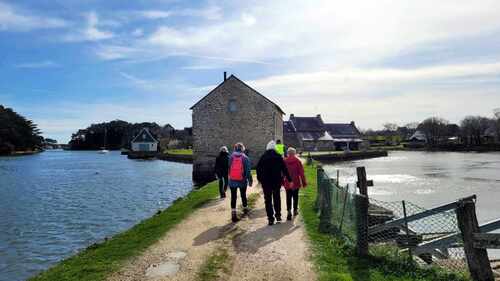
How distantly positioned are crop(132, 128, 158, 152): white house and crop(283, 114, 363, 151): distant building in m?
33.3

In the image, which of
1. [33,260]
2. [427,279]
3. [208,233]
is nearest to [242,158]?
[208,233]

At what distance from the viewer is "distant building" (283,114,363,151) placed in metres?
90.1

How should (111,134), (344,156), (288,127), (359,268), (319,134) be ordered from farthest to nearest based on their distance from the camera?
(111,134)
(319,134)
(288,127)
(344,156)
(359,268)

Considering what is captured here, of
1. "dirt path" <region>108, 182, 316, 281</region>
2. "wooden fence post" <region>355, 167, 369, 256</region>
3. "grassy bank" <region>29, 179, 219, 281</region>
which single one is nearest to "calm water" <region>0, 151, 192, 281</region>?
"grassy bank" <region>29, 179, 219, 281</region>

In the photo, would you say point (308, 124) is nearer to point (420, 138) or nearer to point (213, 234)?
point (420, 138)

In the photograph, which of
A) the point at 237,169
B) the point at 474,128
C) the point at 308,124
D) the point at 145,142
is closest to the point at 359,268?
the point at 237,169

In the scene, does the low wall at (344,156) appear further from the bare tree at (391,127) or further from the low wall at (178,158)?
the bare tree at (391,127)

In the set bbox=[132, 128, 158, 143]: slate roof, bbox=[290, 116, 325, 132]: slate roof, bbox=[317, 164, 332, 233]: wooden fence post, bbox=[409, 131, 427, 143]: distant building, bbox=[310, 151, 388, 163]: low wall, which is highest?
bbox=[290, 116, 325, 132]: slate roof

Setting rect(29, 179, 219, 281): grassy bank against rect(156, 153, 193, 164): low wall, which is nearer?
rect(29, 179, 219, 281): grassy bank

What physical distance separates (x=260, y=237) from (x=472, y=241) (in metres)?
4.42

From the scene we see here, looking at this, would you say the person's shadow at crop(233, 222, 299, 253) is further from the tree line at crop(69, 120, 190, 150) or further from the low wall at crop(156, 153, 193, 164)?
the tree line at crop(69, 120, 190, 150)

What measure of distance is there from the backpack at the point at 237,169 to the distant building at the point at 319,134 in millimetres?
73120

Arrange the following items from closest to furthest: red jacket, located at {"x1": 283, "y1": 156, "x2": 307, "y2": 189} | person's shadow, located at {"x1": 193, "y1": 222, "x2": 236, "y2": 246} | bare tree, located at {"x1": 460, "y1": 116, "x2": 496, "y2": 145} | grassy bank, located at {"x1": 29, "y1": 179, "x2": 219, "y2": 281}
Result: grassy bank, located at {"x1": 29, "y1": 179, "x2": 219, "y2": 281} < person's shadow, located at {"x1": 193, "y1": 222, "x2": 236, "y2": 246} < red jacket, located at {"x1": 283, "y1": 156, "x2": 307, "y2": 189} < bare tree, located at {"x1": 460, "y1": 116, "x2": 496, "y2": 145}

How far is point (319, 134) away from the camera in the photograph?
95688 mm
